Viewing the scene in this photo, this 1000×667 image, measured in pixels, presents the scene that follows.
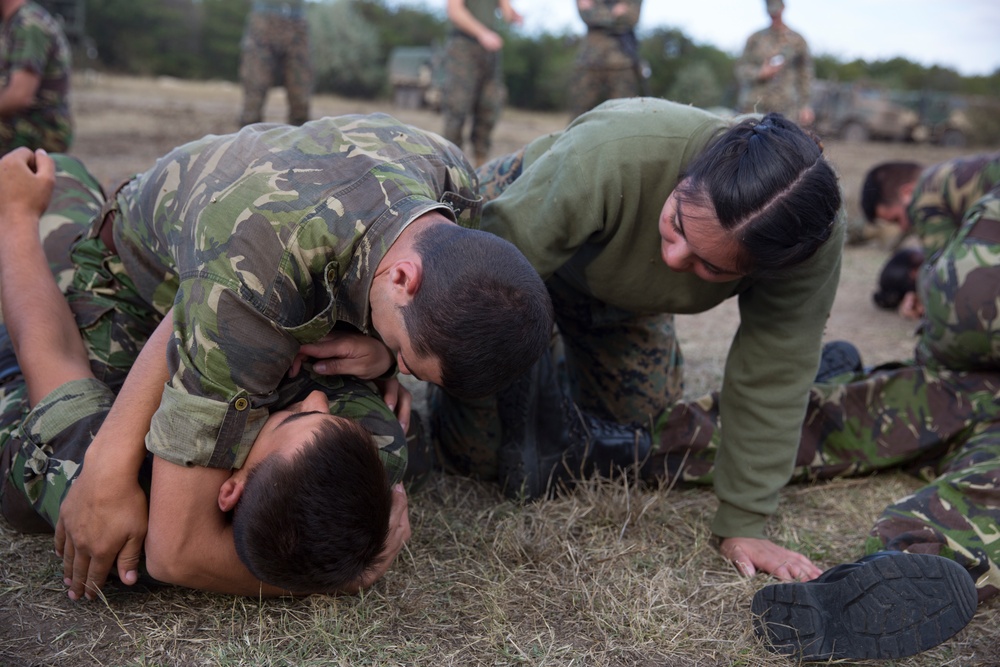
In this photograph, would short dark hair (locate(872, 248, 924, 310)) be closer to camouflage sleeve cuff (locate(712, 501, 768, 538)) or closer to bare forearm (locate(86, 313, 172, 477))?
camouflage sleeve cuff (locate(712, 501, 768, 538))

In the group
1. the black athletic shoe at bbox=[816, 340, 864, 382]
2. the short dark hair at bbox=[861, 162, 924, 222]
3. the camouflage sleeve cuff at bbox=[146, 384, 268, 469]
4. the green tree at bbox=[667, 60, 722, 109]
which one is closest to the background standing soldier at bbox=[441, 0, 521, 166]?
the short dark hair at bbox=[861, 162, 924, 222]

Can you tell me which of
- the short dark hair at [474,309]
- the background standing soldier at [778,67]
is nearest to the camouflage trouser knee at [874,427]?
the short dark hair at [474,309]

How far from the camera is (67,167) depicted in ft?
9.93

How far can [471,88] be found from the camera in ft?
25.2

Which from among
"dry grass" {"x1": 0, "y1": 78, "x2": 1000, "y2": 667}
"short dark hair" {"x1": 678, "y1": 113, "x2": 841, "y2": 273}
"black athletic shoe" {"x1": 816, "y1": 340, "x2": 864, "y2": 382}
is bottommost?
"dry grass" {"x1": 0, "y1": 78, "x2": 1000, "y2": 667}

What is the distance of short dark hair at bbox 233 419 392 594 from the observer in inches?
66.9

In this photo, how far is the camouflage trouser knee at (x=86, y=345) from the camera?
2.09 m

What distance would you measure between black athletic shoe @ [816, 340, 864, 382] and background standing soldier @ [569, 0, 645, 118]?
492 cm

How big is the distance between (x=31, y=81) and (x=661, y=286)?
4309mm

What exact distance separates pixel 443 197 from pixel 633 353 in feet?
3.54

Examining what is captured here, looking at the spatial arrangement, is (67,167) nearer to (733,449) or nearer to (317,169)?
(317,169)

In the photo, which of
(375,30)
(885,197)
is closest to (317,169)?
(885,197)

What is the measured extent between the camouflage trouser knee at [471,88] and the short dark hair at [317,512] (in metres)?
6.05

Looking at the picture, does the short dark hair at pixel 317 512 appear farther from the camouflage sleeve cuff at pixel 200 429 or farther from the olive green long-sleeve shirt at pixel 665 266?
the olive green long-sleeve shirt at pixel 665 266
